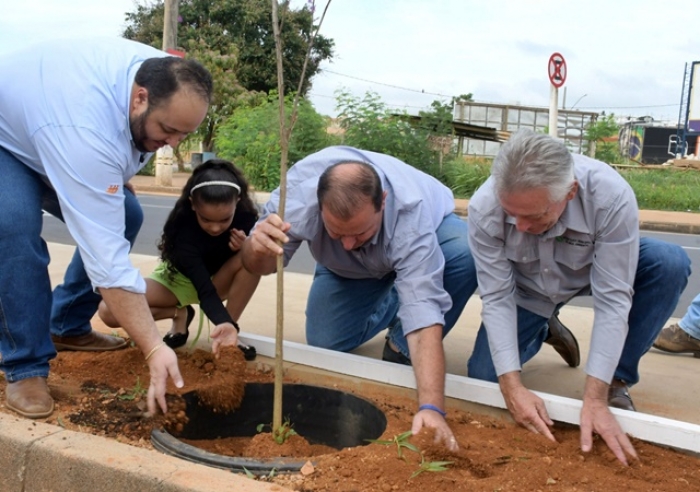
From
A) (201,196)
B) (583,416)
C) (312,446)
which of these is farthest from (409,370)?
(201,196)

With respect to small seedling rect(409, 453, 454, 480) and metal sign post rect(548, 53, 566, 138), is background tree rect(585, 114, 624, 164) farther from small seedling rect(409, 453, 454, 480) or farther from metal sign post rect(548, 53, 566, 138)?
small seedling rect(409, 453, 454, 480)

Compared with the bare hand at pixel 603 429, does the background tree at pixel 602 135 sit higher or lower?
higher

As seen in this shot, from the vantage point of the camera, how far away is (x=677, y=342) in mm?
4195

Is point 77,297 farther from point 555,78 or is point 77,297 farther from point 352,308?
point 555,78

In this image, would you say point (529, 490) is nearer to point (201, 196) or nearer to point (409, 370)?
point (409, 370)

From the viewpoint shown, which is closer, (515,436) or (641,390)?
→ (515,436)

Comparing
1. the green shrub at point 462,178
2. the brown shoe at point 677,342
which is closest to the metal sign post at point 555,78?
the green shrub at point 462,178

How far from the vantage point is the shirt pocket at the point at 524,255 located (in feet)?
10.1

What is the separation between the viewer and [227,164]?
394 centimetres

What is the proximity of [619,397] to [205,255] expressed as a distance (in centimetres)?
214

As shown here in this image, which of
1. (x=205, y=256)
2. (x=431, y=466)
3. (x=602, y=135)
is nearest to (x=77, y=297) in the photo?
(x=205, y=256)

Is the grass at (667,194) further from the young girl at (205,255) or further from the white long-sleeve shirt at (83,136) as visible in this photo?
the white long-sleeve shirt at (83,136)

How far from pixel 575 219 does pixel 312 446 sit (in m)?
1.41

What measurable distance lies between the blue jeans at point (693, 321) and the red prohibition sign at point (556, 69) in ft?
28.6
